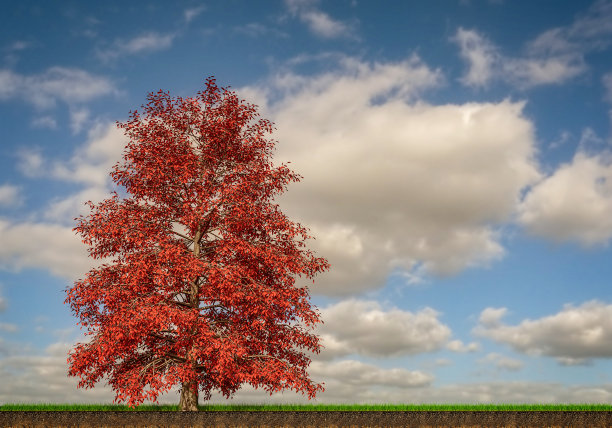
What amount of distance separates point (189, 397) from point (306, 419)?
4.30 metres

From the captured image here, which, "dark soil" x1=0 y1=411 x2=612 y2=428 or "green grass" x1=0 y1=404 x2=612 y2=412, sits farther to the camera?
"green grass" x1=0 y1=404 x2=612 y2=412

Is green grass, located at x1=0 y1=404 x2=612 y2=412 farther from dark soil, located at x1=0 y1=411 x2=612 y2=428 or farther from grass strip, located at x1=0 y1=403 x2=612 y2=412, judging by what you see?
dark soil, located at x1=0 y1=411 x2=612 y2=428

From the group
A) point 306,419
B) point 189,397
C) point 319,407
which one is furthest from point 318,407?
A: point 189,397

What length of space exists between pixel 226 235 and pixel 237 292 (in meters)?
2.66

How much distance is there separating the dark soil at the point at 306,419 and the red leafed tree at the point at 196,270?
99 cm

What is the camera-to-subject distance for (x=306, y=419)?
59.9 feet

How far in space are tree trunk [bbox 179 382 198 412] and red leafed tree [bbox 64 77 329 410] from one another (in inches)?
1.6

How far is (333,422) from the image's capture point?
18234 mm

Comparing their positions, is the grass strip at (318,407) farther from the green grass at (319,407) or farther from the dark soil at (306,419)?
the dark soil at (306,419)

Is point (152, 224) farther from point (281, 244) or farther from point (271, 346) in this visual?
point (271, 346)

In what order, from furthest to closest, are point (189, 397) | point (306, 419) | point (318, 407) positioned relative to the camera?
point (318, 407) < point (189, 397) < point (306, 419)

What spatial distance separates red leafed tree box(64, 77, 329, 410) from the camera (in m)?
18.4

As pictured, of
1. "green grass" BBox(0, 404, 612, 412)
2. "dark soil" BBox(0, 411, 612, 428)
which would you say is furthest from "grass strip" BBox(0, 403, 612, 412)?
"dark soil" BBox(0, 411, 612, 428)

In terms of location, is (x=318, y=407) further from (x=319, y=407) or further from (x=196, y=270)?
(x=196, y=270)
